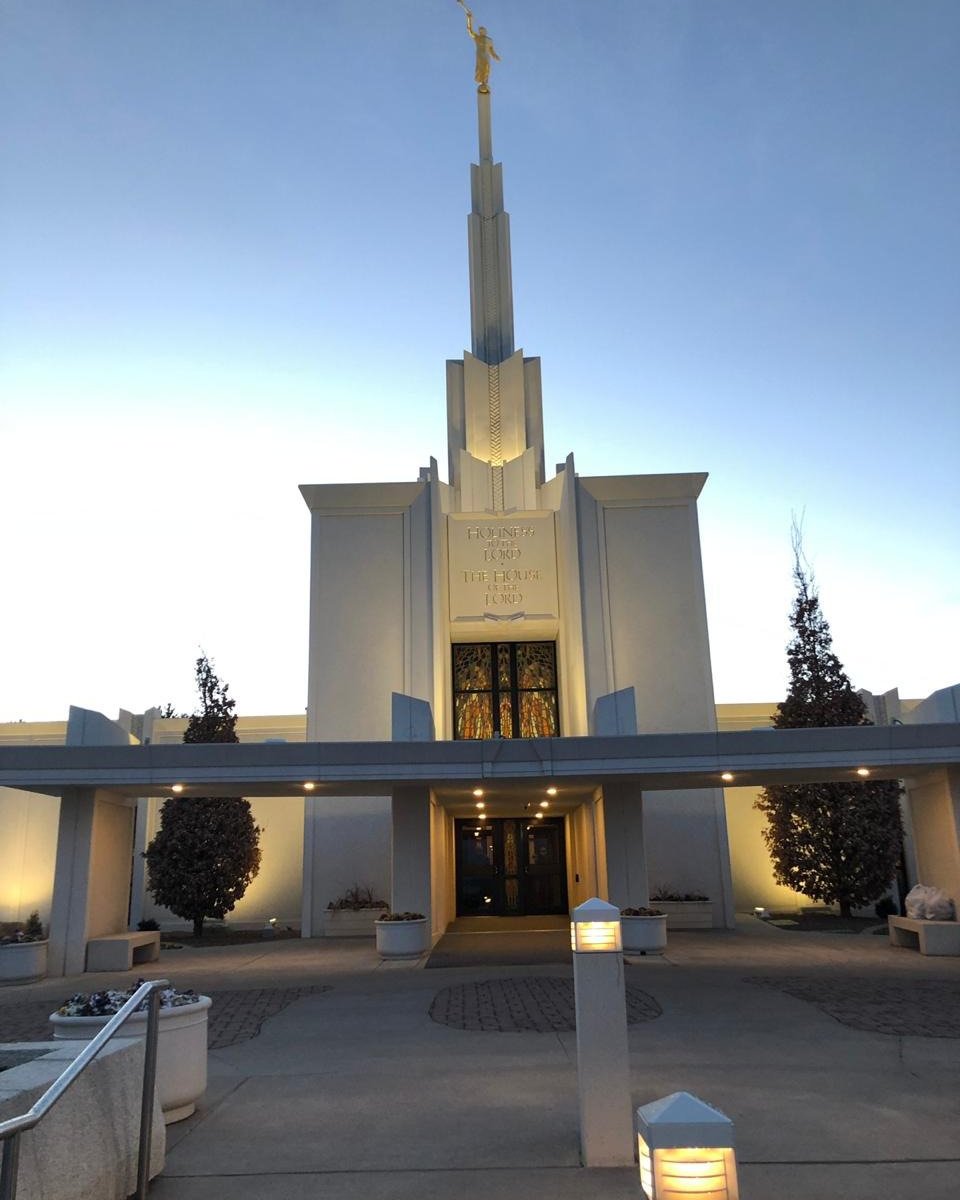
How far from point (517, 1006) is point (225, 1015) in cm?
358

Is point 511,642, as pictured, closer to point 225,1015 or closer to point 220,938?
point 220,938

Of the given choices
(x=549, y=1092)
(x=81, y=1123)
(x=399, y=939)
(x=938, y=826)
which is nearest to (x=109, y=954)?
(x=399, y=939)

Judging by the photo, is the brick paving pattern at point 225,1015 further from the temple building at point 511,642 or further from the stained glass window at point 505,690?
the stained glass window at point 505,690

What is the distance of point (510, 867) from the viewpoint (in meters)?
24.4

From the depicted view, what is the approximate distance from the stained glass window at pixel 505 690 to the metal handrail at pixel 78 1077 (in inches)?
695

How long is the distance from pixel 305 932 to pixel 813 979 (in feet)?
40.3

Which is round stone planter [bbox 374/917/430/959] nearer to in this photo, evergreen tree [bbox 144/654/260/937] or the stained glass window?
evergreen tree [bbox 144/654/260/937]

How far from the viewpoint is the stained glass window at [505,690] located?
23844 mm

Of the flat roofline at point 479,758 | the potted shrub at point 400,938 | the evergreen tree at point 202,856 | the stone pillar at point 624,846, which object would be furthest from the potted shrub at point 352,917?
the flat roofline at point 479,758

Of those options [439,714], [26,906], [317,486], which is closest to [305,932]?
[439,714]

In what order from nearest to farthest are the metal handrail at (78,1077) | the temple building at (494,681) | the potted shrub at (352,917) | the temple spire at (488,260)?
the metal handrail at (78,1077), the potted shrub at (352,917), the temple building at (494,681), the temple spire at (488,260)

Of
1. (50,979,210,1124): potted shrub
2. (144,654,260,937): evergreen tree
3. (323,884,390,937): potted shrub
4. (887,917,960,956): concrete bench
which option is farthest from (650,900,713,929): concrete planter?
(50,979,210,1124): potted shrub

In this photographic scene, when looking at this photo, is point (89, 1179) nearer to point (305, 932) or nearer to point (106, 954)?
point (106, 954)

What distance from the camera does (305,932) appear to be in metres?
21.5
